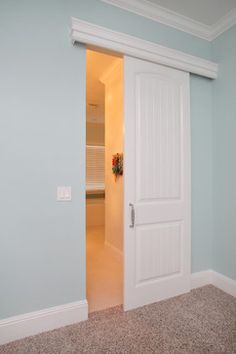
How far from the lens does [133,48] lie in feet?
6.63

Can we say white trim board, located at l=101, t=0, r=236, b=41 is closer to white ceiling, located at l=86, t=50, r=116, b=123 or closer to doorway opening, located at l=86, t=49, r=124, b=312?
doorway opening, located at l=86, t=49, r=124, b=312

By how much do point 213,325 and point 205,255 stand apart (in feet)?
2.77

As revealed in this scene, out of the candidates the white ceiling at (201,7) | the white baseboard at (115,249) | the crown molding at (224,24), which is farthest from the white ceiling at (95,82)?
the white baseboard at (115,249)

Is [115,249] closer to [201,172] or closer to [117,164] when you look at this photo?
[117,164]

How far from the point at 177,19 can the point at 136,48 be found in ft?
2.54

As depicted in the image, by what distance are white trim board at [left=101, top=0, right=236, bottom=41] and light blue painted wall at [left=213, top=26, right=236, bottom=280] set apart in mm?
94

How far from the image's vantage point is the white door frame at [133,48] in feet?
5.98

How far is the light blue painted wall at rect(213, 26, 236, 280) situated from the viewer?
2371 millimetres

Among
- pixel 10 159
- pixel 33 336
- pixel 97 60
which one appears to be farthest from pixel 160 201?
pixel 97 60

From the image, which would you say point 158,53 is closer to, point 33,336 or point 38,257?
point 38,257

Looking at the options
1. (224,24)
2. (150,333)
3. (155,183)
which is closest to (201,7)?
(224,24)

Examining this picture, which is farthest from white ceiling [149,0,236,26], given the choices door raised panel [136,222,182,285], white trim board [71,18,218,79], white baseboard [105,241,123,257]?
white baseboard [105,241,123,257]

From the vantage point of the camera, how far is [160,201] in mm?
2240

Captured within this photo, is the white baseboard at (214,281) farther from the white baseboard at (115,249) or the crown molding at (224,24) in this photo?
the crown molding at (224,24)
